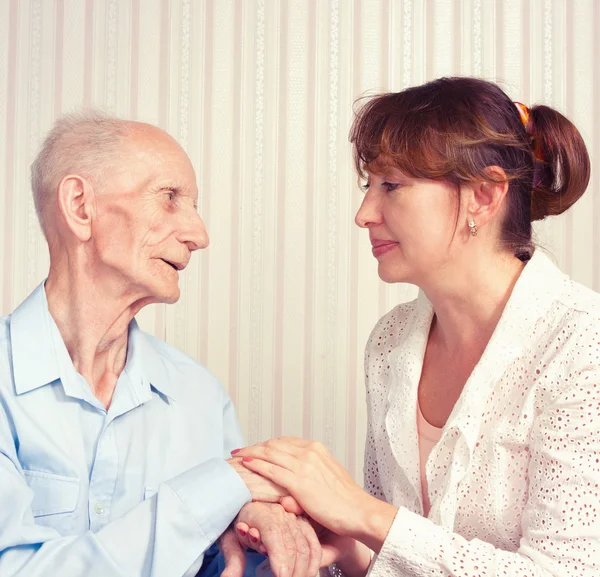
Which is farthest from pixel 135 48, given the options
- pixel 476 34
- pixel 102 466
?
pixel 102 466

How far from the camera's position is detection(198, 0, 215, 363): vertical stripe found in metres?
2.56

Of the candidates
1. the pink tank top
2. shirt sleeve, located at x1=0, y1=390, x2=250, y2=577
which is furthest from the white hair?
the pink tank top

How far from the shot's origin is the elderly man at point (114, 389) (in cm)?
142

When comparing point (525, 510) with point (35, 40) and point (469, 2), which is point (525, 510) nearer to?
point (469, 2)

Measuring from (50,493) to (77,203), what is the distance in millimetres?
506

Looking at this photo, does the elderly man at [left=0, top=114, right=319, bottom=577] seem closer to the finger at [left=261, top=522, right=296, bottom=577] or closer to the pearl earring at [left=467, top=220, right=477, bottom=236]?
the finger at [left=261, top=522, right=296, bottom=577]

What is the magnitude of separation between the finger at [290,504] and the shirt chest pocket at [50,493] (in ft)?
1.16

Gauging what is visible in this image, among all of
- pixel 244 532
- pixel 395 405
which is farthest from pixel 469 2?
pixel 244 532

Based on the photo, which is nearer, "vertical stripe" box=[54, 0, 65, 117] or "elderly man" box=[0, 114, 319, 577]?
"elderly man" box=[0, 114, 319, 577]

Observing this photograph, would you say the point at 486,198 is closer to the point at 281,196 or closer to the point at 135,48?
the point at 281,196

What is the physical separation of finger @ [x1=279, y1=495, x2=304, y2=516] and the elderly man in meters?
0.02

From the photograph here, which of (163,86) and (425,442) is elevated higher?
(163,86)

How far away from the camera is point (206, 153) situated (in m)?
2.56

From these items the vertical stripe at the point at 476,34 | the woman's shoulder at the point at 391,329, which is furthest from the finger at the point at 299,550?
the vertical stripe at the point at 476,34
